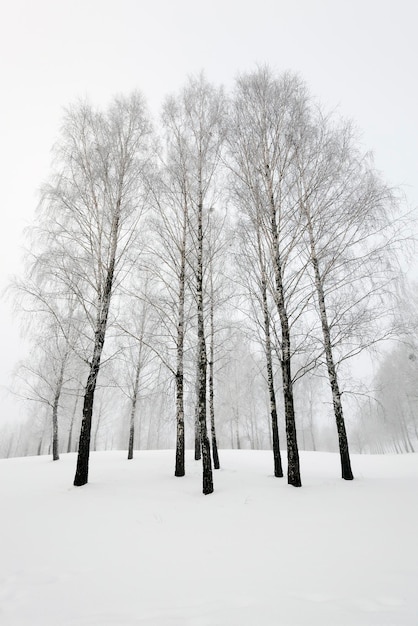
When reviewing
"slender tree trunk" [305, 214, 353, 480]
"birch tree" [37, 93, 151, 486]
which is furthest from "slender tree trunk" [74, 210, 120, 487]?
"slender tree trunk" [305, 214, 353, 480]

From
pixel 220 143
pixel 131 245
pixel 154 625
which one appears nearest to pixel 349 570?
pixel 154 625

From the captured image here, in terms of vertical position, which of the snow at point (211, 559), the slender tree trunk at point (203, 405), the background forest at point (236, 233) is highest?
the background forest at point (236, 233)

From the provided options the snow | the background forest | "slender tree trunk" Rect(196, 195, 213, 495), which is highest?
the background forest

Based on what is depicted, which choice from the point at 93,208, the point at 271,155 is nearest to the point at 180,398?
the point at 93,208

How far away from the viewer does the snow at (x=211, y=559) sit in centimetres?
233

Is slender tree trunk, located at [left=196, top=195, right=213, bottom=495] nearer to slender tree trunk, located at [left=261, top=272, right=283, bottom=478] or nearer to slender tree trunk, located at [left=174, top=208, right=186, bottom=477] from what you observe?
slender tree trunk, located at [left=174, top=208, right=186, bottom=477]

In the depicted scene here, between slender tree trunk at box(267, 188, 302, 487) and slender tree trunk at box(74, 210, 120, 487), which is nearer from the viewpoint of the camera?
slender tree trunk at box(267, 188, 302, 487)

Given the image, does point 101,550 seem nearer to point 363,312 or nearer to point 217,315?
point 363,312

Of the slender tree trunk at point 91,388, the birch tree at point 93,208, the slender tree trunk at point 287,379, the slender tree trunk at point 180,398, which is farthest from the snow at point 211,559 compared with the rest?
the birch tree at point 93,208

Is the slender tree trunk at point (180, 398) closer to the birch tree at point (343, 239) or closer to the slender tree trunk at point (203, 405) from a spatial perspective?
the slender tree trunk at point (203, 405)

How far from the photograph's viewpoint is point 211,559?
3.29 m

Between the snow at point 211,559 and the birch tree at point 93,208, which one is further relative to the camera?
the birch tree at point 93,208

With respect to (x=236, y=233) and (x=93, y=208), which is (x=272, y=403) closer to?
(x=236, y=233)

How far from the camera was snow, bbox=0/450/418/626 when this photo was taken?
2.33 meters
